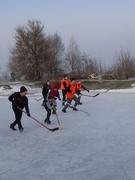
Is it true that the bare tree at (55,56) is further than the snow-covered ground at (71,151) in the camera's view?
Yes

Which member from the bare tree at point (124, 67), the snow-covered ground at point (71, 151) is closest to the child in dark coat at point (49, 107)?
the snow-covered ground at point (71, 151)

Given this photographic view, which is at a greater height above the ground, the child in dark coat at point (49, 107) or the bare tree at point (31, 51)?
the bare tree at point (31, 51)

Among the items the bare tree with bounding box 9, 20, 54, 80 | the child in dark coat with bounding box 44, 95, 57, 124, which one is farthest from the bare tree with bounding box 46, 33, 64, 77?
the child in dark coat with bounding box 44, 95, 57, 124

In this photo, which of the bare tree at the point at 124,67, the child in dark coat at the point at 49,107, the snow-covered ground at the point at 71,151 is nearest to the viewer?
the snow-covered ground at the point at 71,151

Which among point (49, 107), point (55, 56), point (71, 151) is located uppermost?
point (55, 56)

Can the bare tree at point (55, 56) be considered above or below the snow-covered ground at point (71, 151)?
above

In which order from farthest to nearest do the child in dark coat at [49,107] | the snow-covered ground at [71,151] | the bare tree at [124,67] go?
the bare tree at [124,67], the child in dark coat at [49,107], the snow-covered ground at [71,151]

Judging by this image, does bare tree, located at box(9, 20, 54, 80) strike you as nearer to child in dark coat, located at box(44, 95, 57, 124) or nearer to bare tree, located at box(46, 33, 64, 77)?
bare tree, located at box(46, 33, 64, 77)

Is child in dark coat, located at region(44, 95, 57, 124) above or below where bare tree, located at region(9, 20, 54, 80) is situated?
below

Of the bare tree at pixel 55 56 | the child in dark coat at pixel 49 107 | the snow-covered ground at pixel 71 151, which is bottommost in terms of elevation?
the snow-covered ground at pixel 71 151

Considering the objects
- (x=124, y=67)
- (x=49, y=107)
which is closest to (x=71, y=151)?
(x=49, y=107)

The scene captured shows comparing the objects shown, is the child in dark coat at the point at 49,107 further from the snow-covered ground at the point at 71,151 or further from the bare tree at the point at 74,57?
the bare tree at the point at 74,57

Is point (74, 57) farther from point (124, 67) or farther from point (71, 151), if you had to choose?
point (71, 151)

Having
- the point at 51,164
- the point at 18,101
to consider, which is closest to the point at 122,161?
the point at 51,164
